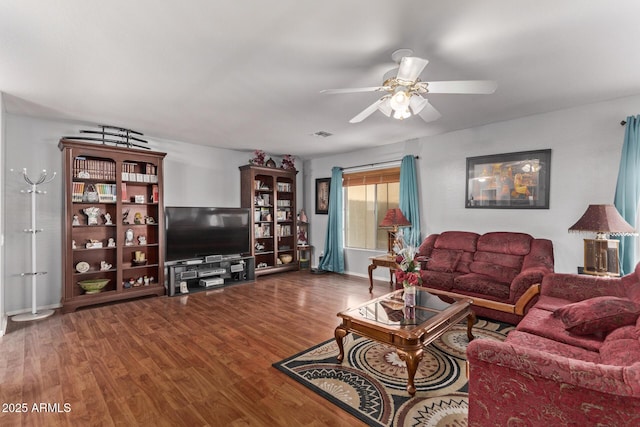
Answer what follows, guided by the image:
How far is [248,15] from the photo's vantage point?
1.96m

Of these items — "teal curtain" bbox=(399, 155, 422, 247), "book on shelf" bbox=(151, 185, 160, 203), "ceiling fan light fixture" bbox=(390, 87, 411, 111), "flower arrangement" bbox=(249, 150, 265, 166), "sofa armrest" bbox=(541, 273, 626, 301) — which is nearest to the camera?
"ceiling fan light fixture" bbox=(390, 87, 411, 111)

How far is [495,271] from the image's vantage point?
149 inches

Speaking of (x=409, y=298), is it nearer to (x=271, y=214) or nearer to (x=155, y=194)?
(x=155, y=194)

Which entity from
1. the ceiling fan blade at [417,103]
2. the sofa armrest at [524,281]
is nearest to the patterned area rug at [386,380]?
the sofa armrest at [524,281]

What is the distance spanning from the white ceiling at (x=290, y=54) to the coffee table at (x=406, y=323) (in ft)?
6.85

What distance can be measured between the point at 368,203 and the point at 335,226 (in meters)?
0.84

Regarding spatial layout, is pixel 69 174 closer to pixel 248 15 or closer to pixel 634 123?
pixel 248 15

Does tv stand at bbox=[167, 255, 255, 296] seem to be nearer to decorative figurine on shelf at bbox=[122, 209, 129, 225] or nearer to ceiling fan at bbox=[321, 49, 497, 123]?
decorative figurine on shelf at bbox=[122, 209, 129, 225]

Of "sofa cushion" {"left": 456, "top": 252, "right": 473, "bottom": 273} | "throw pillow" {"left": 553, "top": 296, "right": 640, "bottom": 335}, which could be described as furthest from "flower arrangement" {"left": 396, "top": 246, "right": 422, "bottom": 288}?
"sofa cushion" {"left": 456, "top": 252, "right": 473, "bottom": 273}

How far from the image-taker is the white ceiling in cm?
192

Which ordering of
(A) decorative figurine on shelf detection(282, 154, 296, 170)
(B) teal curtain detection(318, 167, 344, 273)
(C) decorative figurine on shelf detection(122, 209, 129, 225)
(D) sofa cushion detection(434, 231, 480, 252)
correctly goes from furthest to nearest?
(A) decorative figurine on shelf detection(282, 154, 296, 170)
(B) teal curtain detection(318, 167, 344, 273)
(C) decorative figurine on shelf detection(122, 209, 129, 225)
(D) sofa cushion detection(434, 231, 480, 252)

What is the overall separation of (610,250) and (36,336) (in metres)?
5.88

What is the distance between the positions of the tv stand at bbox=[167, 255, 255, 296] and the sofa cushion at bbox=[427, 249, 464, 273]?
126 inches

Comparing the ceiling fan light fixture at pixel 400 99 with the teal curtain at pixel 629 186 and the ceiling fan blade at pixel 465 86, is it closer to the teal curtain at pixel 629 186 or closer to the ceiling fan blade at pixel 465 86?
the ceiling fan blade at pixel 465 86
